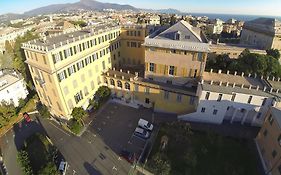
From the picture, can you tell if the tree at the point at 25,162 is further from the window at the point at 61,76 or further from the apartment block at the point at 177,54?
the apartment block at the point at 177,54

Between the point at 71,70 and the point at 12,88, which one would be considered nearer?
the point at 71,70

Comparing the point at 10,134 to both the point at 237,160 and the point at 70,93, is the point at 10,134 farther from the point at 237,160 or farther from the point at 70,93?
the point at 237,160

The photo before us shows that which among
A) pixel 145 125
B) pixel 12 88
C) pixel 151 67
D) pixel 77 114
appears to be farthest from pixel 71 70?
pixel 12 88

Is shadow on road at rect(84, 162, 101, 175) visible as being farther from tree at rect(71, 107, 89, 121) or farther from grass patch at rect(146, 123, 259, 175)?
tree at rect(71, 107, 89, 121)

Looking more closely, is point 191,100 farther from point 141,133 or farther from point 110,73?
point 110,73

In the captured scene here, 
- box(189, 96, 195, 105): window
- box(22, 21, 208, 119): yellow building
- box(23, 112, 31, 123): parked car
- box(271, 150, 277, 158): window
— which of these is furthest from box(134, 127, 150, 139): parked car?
box(23, 112, 31, 123): parked car

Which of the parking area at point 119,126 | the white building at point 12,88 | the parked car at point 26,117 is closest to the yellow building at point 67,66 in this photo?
the parked car at point 26,117
